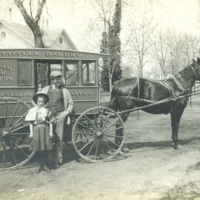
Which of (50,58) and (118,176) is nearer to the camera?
(118,176)

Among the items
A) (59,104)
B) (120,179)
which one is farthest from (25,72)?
(120,179)

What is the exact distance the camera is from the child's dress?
596 cm

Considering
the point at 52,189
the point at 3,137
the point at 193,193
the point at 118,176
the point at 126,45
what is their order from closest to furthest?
the point at 193,193
the point at 52,189
the point at 118,176
the point at 3,137
the point at 126,45

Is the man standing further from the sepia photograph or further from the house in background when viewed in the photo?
the house in background

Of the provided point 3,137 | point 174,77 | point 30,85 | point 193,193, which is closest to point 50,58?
point 30,85

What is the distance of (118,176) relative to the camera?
5824 mm

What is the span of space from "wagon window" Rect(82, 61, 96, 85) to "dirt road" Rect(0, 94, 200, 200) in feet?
5.92

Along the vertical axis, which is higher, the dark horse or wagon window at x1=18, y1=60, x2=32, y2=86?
wagon window at x1=18, y1=60, x2=32, y2=86

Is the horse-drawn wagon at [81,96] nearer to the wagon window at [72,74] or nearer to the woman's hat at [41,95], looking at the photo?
the wagon window at [72,74]

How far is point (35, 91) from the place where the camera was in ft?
22.5

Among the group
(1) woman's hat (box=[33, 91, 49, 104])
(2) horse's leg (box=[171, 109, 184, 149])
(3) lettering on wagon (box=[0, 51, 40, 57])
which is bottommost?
(2) horse's leg (box=[171, 109, 184, 149])

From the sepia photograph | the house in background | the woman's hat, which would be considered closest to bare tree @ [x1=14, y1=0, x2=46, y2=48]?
the sepia photograph

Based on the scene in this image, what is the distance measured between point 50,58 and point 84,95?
3.64ft

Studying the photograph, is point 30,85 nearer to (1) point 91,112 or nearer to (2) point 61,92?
(2) point 61,92
